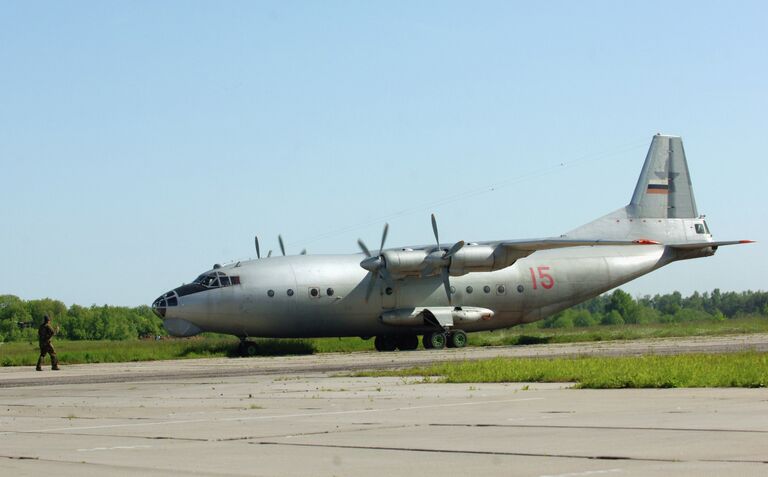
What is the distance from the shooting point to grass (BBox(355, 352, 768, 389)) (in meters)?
17.3

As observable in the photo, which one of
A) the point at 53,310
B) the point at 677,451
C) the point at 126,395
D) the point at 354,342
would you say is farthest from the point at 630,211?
the point at 53,310

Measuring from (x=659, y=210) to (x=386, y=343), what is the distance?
13889 mm

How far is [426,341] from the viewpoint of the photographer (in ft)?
146

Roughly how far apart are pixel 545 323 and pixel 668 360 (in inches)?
2298

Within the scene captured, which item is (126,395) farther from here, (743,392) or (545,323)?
(545,323)

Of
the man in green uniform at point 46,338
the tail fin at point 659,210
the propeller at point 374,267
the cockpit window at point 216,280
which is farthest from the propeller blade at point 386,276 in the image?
the man in green uniform at point 46,338

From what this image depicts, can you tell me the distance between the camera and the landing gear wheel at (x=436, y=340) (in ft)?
144

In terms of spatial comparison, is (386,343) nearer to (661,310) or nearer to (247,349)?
(247,349)

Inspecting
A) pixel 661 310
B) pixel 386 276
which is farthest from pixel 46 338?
pixel 661 310

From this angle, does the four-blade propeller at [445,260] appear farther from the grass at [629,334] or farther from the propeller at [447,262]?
the grass at [629,334]

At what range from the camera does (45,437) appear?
12578 mm

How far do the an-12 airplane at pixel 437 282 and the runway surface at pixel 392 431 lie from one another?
21.5 metres

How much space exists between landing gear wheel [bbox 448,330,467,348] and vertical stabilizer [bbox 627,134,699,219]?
409 inches

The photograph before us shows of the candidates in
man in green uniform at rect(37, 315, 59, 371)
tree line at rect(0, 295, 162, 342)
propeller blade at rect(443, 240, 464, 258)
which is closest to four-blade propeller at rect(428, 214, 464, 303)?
propeller blade at rect(443, 240, 464, 258)
